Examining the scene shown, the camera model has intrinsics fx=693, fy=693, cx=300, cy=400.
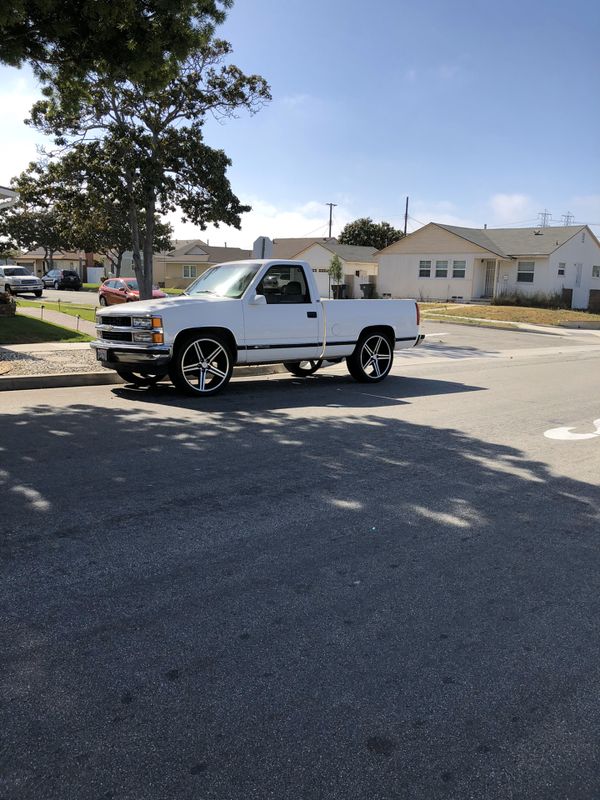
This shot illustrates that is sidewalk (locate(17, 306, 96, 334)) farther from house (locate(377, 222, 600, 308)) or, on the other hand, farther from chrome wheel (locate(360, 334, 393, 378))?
house (locate(377, 222, 600, 308))

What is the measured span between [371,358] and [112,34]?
6622 millimetres

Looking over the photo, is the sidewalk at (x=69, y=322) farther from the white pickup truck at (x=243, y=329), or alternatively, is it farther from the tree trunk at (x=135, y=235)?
the white pickup truck at (x=243, y=329)

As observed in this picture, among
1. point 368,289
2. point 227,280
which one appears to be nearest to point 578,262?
point 368,289

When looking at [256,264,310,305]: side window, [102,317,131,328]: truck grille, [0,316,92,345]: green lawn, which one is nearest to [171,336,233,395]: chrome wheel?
[102,317,131,328]: truck grille

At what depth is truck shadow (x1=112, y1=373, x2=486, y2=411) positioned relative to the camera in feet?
32.5

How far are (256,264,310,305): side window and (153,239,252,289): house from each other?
6541 centimetres

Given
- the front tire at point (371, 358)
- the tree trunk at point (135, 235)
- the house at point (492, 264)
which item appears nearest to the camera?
the front tire at point (371, 358)

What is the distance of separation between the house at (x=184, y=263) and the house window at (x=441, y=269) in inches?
1371

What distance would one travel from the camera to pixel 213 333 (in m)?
10.4

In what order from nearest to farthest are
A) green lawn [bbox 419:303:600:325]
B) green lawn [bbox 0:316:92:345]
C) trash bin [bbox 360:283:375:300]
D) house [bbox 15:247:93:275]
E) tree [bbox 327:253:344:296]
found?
green lawn [bbox 0:316:92:345], green lawn [bbox 419:303:600:325], trash bin [bbox 360:283:375:300], tree [bbox 327:253:344:296], house [bbox 15:247:93:275]

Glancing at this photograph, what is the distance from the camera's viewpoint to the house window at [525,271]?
43.5 meters

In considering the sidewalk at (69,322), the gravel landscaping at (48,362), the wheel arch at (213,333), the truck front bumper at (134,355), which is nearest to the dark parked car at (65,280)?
the sidewalk at (69,322)

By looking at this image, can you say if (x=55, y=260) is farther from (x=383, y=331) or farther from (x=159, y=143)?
(x=383, y=331)

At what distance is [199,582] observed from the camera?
3963mm
